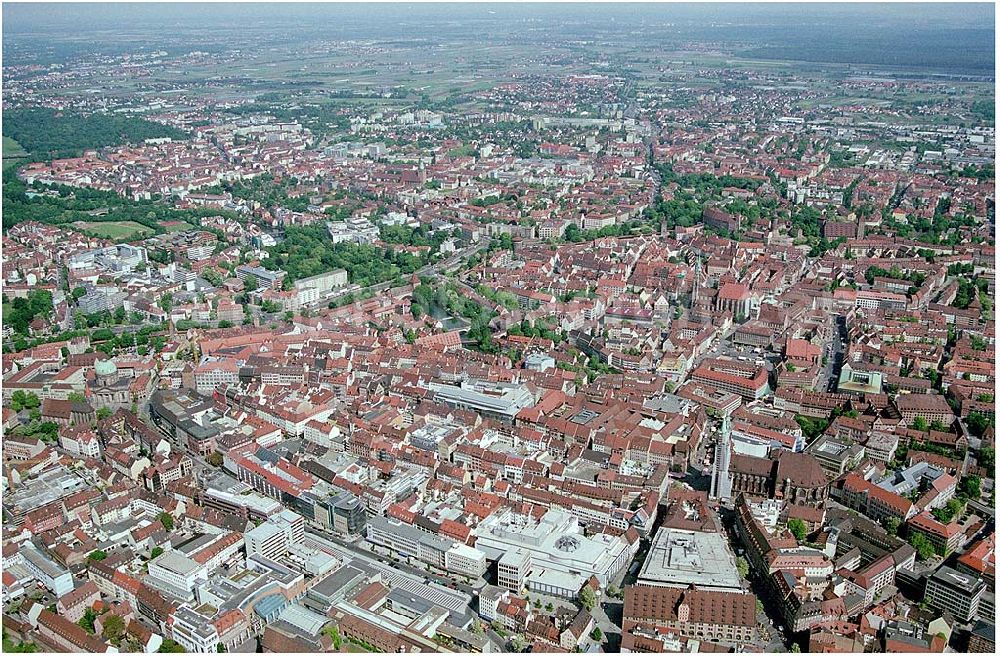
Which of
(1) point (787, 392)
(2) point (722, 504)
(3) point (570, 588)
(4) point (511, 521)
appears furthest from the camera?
(1) point (787, 392)

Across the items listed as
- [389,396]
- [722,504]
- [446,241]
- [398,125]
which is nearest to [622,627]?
[722,504]

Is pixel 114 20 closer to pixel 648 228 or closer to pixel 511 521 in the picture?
pixel 648 228

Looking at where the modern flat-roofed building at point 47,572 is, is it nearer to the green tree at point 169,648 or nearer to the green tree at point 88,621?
the green tree at point 88,621

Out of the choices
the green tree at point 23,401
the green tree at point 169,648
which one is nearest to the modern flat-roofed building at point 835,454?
the green tree at point 169,648

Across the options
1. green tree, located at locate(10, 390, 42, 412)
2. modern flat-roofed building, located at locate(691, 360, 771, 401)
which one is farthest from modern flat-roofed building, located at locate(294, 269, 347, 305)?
modern flat-roofed building, located at locate(691, 360, 771, 401)

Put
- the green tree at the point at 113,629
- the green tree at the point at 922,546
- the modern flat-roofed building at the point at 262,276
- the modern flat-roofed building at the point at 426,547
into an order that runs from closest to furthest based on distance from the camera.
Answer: the green tree at the point at 113,629, the modern flat-roofed building at the point at 426,547, the green tree at the point at 922,546, the modern flat-roofed building at the point at 262,276

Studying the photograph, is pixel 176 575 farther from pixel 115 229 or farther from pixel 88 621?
pixel 115 229
